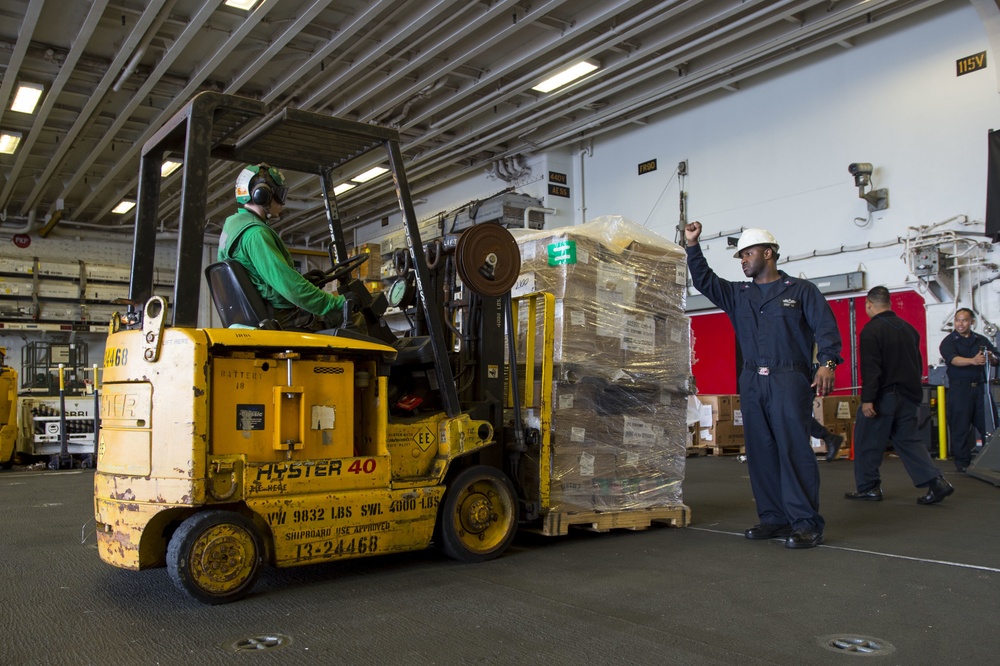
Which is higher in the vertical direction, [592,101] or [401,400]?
[592,101]

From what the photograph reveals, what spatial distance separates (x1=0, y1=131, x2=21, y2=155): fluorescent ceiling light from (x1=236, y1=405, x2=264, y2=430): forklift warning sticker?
40.8 feet

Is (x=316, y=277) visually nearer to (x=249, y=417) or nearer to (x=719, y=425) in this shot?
(x=249, y=417)

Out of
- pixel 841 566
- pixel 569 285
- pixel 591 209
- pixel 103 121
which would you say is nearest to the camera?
pixel 841 566

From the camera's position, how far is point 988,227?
952 cm

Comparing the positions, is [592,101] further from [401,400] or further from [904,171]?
[401,400]

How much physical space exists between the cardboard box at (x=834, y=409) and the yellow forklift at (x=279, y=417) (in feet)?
26.1

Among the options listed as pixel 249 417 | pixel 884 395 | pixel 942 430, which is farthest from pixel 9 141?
pixel 942 430

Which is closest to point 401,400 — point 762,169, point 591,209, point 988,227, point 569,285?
point 569,285

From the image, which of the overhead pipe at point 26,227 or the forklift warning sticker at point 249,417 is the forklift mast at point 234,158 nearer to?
the forklift warning sticker at point 249,417

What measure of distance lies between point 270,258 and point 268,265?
0.12 ft

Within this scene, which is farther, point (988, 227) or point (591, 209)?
point (591, 209)

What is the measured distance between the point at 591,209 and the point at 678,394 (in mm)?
10035

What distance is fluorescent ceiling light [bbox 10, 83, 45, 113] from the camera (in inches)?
440

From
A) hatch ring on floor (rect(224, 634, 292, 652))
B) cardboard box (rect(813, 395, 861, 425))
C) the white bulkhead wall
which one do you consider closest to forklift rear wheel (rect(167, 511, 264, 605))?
hatch ring on floor (rect(224, 634, 292, 652))
